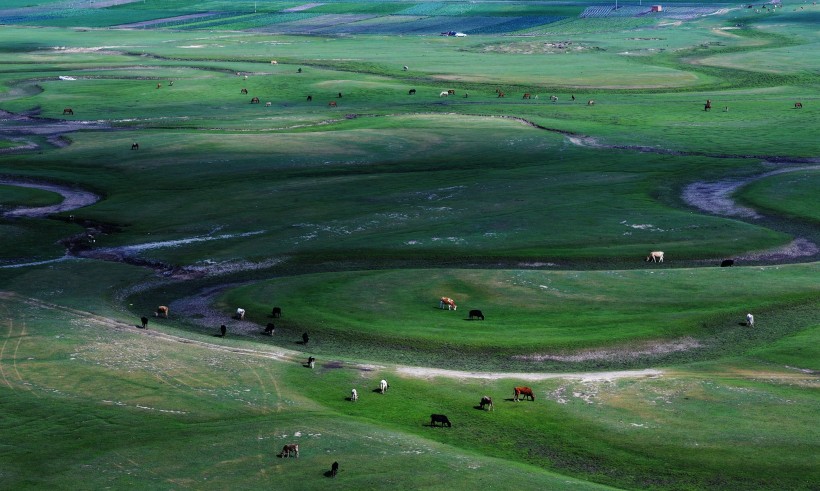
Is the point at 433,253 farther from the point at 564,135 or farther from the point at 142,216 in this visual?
the point at 564,135

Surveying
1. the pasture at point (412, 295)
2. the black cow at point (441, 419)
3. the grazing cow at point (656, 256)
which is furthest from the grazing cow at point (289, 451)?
the grazing cow at point (656, 256)

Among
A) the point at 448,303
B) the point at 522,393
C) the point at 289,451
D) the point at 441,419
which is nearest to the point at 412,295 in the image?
the point at 448,303

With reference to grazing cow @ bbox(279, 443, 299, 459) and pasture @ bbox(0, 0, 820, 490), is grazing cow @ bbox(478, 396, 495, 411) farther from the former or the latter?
grazing cow @ bbox(279, 443, 299, 459)

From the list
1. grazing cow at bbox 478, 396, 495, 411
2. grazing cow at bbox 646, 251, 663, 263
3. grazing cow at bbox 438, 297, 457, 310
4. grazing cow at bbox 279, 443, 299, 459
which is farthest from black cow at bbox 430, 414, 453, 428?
grazing cow at bbox 646, 251, 663, 263

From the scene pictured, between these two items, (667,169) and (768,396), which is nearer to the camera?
(768,396)

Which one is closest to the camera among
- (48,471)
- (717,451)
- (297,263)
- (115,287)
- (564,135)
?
(48,471)

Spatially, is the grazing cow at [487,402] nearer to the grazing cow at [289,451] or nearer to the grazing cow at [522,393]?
the grazing cow at [522,393]

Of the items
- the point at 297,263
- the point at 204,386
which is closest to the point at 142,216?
the point at 297,263

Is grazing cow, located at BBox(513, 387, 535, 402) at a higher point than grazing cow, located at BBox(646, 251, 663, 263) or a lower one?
higher

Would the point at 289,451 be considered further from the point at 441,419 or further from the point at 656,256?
the point at 656,256
